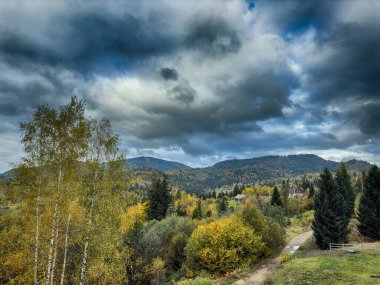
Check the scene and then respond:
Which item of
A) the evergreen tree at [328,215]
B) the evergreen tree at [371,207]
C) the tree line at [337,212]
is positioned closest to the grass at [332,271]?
the evergreen tree at [328,215]

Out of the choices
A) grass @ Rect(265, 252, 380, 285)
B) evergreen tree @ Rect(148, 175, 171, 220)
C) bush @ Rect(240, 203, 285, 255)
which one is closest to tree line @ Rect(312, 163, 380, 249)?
bush @ Rect(240, 203, 285, 255)

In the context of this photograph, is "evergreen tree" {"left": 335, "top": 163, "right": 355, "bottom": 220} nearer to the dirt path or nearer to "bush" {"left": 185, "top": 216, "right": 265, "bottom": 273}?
the dirt path

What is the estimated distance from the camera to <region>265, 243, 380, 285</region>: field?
→ 19.7 meters

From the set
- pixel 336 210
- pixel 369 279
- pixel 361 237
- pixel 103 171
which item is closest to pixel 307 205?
pixel 361 237

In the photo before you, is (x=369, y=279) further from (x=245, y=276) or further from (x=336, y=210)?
(x=336, y=210)

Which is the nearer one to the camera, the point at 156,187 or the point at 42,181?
the point at 42,181

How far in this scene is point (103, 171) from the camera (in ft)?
66.2

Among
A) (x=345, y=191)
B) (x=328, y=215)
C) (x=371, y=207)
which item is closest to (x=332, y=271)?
(x=328, y=215)

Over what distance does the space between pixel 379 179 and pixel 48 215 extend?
43753 millimetres

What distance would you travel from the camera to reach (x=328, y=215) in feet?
115

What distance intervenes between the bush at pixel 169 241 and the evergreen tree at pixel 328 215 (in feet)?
Answer: 64.9

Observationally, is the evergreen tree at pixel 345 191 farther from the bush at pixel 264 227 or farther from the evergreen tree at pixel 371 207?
the bush at pixel 264 227

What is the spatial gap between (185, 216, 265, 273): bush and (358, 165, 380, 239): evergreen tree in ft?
58.3

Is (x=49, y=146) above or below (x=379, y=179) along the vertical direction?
above
